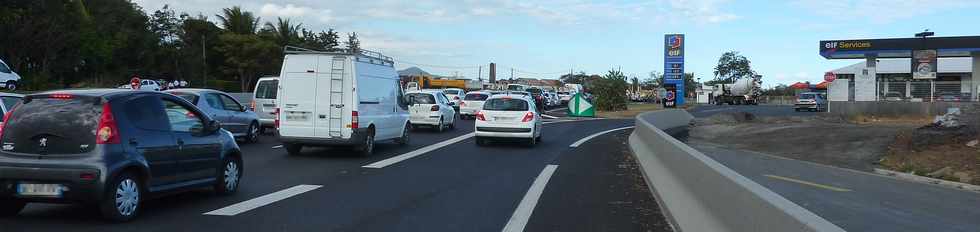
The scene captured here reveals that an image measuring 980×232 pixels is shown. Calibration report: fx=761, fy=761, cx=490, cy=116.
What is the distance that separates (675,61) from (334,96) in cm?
3963

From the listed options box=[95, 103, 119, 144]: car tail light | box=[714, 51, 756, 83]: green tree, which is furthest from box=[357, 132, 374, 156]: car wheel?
box=[714, 51, 756, 83]: green tree

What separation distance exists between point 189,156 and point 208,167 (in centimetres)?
45

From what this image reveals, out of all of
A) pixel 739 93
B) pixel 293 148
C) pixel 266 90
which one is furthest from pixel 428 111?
pixel 739 93

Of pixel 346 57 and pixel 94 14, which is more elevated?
pixel 94 14

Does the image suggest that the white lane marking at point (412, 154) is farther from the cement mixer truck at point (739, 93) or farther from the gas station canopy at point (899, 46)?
the cement mixer truck at point (739, 93)

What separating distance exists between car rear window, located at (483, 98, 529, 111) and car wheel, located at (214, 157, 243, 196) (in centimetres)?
1006

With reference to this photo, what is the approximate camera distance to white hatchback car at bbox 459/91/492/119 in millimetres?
34469

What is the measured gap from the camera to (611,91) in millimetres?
52875

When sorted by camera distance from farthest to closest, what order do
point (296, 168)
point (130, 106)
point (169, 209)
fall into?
point (296, 168), point (169, 209), point (130, 106)

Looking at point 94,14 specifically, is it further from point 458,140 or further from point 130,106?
point 130,106

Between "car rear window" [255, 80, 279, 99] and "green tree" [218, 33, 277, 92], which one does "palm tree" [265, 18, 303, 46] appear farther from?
"car rear window" [255, 80, 279, 99]

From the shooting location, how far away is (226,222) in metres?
7.55

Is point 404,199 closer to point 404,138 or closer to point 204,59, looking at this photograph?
point 404,138

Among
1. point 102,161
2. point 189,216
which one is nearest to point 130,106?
point 102,161
